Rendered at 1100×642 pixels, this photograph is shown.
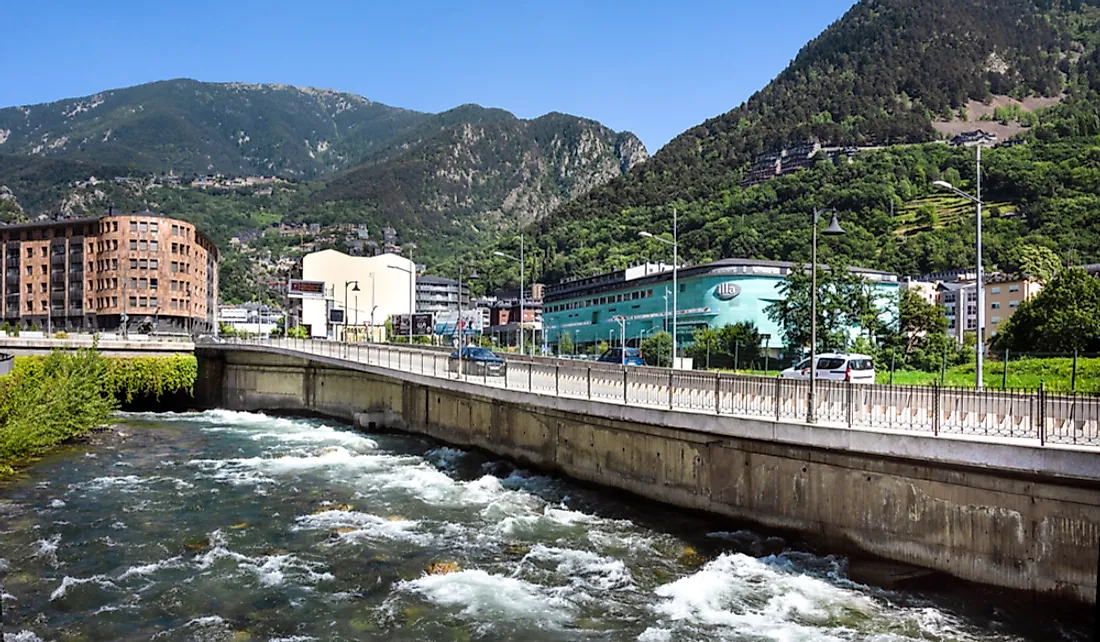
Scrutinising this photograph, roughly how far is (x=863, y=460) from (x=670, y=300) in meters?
77.7

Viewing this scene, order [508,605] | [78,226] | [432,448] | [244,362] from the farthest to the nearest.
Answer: [78,226] → [244,362] → [432,448] → [508,605]

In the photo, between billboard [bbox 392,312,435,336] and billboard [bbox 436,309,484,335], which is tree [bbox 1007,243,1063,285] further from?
billboard [bbox 392,312,435,336]

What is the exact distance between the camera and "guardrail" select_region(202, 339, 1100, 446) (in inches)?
668

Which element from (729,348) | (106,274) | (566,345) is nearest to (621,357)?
(729,348)

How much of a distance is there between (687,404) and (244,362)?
50218 millimetres

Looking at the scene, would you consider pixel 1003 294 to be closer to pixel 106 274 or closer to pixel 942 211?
pixel 942 211

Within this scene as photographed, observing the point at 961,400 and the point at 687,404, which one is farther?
the point at 687,404

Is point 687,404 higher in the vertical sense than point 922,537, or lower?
higher

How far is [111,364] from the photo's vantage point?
60.7 metres

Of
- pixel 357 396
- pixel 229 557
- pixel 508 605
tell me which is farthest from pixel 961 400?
pixel 357 396

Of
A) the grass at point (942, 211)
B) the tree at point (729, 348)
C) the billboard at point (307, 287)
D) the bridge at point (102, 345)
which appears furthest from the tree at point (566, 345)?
the grass at point (942, 211)

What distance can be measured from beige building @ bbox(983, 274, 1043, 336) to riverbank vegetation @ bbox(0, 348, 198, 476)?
322ft

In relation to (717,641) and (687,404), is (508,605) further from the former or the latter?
(687,404)

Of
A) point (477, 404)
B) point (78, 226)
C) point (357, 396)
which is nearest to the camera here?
point (477, 404)
